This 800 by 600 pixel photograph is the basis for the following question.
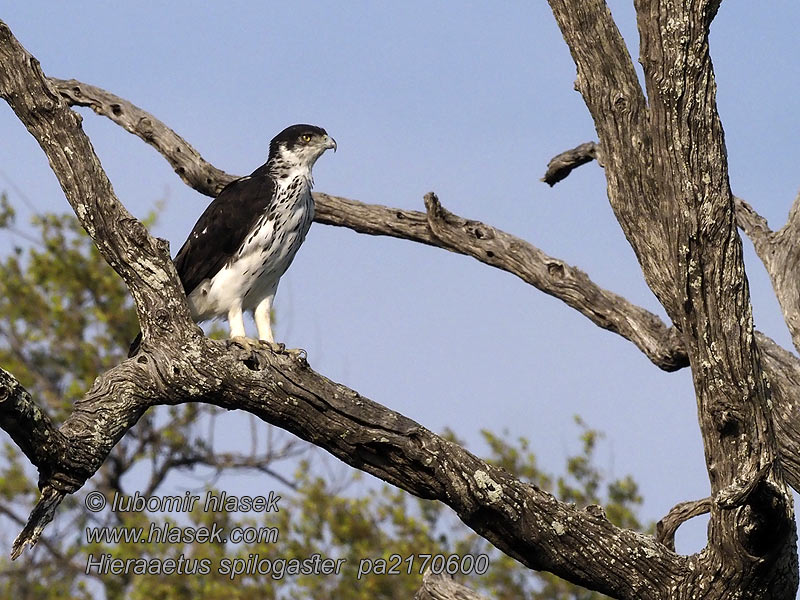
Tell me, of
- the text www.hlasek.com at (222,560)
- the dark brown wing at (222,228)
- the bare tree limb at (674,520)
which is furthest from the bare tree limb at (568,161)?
the text www.hlasek.com at (222,560)

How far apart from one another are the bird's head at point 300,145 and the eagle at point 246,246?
191mm

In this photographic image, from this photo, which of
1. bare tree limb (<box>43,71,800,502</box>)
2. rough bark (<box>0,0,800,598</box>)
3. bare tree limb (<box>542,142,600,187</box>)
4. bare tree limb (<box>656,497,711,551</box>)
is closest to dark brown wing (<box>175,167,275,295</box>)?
bare tree limb (<box>43,71,800,502</box>)

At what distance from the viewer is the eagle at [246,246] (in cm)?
777

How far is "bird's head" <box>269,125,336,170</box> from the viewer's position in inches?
330

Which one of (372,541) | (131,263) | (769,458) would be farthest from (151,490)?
(769,458)

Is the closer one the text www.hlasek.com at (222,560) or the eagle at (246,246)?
the eagle at (246,246)

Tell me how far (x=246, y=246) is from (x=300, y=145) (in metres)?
1.09

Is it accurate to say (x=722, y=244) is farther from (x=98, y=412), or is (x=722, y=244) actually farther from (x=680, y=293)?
(x=98, y=412)

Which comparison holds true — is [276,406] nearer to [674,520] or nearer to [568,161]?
[674,520]

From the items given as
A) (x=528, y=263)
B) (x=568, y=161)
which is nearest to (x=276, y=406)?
(x=528, y=263)

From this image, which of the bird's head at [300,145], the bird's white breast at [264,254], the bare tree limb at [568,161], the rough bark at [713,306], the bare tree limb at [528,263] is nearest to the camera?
the rough bark at [713,306]

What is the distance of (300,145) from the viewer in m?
8.48

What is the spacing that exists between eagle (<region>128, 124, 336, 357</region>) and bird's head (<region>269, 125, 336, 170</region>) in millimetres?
191

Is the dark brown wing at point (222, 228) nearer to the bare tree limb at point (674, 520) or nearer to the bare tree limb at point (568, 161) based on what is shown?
the bare tree limb at point (568, 161)
